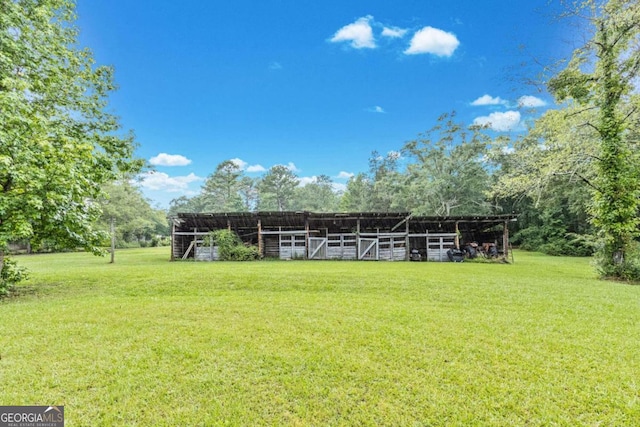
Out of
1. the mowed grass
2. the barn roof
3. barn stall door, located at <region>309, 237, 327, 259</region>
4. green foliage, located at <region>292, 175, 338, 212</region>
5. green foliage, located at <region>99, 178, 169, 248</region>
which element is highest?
green foliage, located at <region>292, 175, 338, 212</region>

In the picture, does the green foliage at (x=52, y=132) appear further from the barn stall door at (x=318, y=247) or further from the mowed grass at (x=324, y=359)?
the barn stall door at (x=318, y=247)

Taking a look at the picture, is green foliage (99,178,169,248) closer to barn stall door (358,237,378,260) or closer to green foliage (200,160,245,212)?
green foliage (200,160,245,212)

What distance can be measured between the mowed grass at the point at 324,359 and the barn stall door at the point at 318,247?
11.2 meters

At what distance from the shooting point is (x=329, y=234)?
1866 cm

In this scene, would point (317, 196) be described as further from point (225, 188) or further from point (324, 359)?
point (324, 359)

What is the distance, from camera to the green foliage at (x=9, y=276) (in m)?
6.87

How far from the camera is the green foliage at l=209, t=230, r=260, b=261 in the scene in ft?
55.9

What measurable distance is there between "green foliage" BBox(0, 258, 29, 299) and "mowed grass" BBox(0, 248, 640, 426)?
659 millimetres

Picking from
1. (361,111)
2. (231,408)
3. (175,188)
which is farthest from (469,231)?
(175,188)

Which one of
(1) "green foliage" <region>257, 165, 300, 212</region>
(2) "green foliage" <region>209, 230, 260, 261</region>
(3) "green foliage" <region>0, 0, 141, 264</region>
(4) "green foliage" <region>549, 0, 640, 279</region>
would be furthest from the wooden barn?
(1) "green foliage" <region>257, 165, 300, 212</region>

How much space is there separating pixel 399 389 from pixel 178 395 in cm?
233

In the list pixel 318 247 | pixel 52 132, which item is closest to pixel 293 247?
pixel 318 247

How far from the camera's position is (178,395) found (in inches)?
112

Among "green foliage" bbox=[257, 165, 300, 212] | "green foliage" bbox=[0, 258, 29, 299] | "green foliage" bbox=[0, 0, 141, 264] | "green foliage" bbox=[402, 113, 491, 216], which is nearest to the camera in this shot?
"green foliage" bbox=[0, 0, 141, 264]
